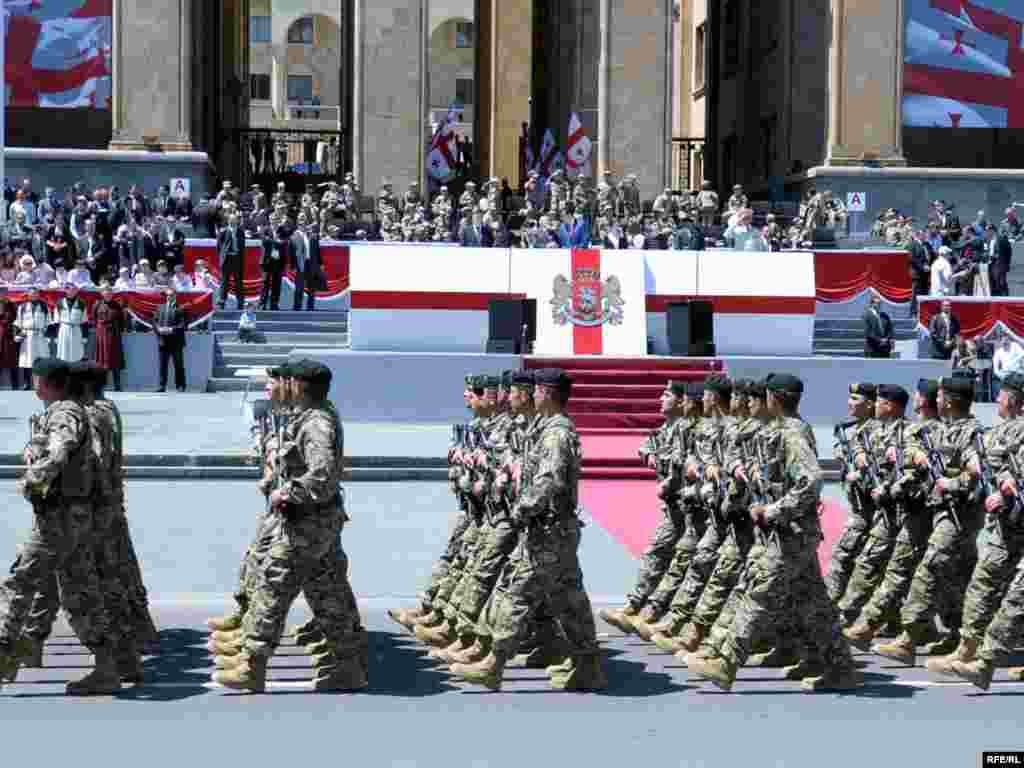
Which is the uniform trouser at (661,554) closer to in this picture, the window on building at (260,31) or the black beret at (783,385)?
the black beret at (783,385)

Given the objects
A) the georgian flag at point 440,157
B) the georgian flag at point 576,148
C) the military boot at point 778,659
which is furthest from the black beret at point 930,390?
the georgian flag at point 440,157

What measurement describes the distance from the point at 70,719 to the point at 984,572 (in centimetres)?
537

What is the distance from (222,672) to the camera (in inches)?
440

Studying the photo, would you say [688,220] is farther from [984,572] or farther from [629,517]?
[984,572]

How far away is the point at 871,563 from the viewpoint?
13078mm

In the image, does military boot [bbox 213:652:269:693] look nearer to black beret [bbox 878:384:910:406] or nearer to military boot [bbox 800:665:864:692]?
military boot [bbox 800:665:864:692]

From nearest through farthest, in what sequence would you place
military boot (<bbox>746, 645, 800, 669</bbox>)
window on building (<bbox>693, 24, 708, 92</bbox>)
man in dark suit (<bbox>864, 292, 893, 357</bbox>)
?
1. military boot (<bbox>746, 645, 800, 669</bbox>)
2. man in dark suit (<bbox>864, 292, 893, 357</bbox>)
3. window on building (<bbox>693, 24, 708, 92</bbox>)

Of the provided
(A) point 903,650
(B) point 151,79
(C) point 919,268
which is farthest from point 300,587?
(B) point 151,79

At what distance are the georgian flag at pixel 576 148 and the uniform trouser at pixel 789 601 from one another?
33159 millimetres

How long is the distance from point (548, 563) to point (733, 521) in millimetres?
1440

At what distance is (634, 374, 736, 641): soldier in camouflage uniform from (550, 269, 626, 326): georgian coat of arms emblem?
641 inches

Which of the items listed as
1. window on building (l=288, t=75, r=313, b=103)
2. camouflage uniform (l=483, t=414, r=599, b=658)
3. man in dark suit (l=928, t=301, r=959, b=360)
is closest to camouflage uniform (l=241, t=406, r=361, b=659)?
camouflage uniform (l=483, t=414, r=599, b=658)

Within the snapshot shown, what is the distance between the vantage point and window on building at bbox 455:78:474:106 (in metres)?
100

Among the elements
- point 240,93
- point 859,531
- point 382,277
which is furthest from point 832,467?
point 240,93
